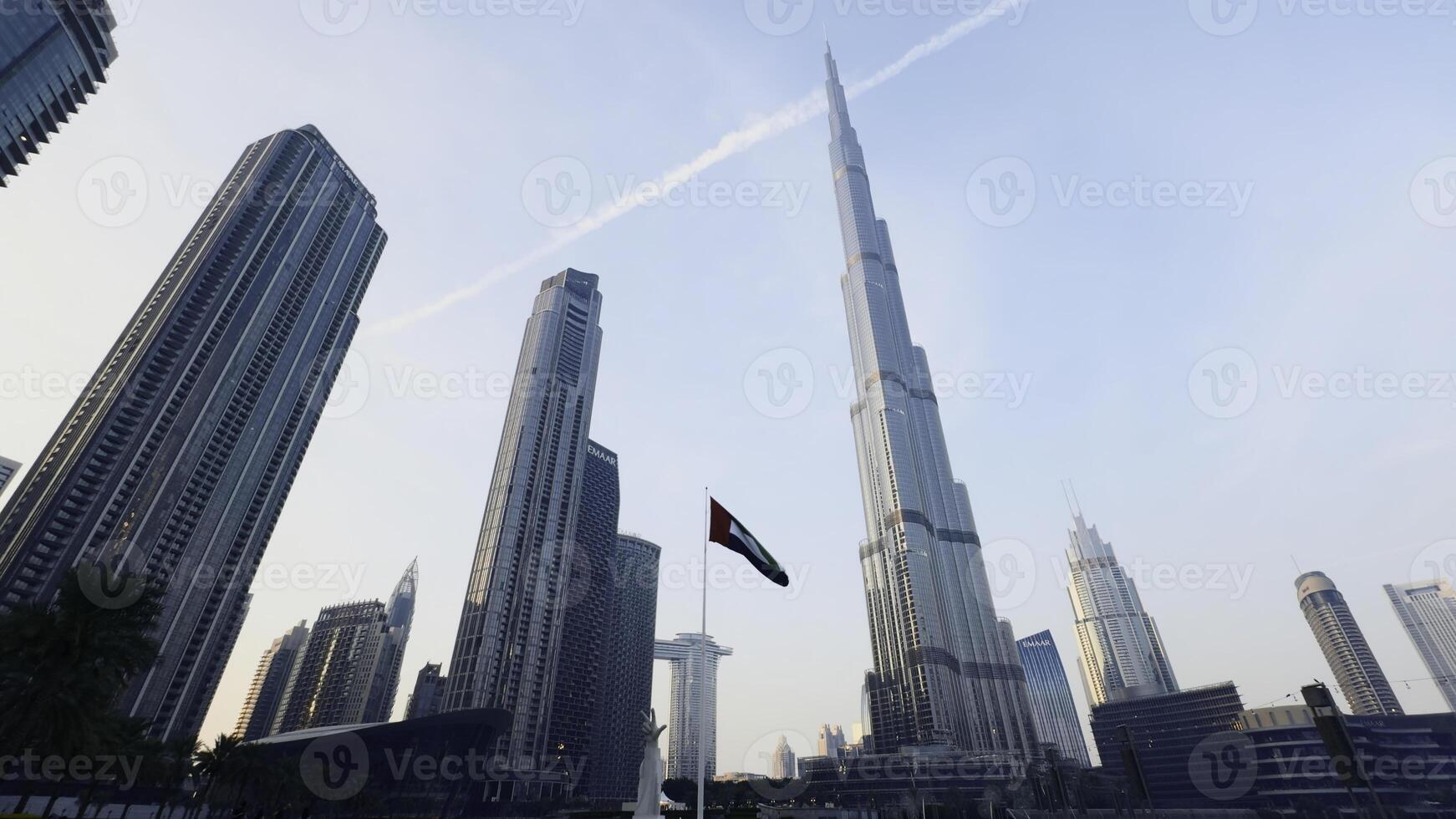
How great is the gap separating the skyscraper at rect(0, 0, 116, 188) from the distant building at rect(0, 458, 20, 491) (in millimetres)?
146802

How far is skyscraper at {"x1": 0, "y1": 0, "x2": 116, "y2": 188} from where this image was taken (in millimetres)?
72438

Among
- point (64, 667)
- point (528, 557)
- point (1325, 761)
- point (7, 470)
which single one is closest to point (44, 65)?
point (64, 667)

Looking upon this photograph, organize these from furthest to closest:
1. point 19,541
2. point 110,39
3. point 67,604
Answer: point 19,541
point 110,39
point 67,604

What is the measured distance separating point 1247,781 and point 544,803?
155 m

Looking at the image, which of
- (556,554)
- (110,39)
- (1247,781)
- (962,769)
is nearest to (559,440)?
(556,554)

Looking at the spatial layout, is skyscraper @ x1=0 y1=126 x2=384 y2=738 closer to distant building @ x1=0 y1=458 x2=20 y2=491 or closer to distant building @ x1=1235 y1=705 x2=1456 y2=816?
distant building @ x1=0 y1=458 x2=20 y2=491

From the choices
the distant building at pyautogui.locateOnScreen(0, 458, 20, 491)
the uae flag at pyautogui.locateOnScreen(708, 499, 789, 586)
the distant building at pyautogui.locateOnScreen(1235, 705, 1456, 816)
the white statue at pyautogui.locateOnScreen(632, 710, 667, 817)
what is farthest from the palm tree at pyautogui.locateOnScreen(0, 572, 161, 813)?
the distant building at pyautogui.locateOnScreen(0, 458, 20, 491)

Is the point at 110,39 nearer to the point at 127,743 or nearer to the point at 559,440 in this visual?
the point at 127,743

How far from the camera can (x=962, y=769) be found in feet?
577

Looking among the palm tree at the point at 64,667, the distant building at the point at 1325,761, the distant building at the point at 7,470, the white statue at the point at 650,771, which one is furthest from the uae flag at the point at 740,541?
the distant building at the point at 7,470

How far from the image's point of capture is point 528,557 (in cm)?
16600

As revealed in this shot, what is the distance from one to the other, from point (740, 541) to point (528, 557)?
491 feet

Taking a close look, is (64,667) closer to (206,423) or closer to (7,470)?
(206,423)

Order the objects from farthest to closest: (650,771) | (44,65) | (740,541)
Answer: (44,65) → (650,771) → (740,541)
